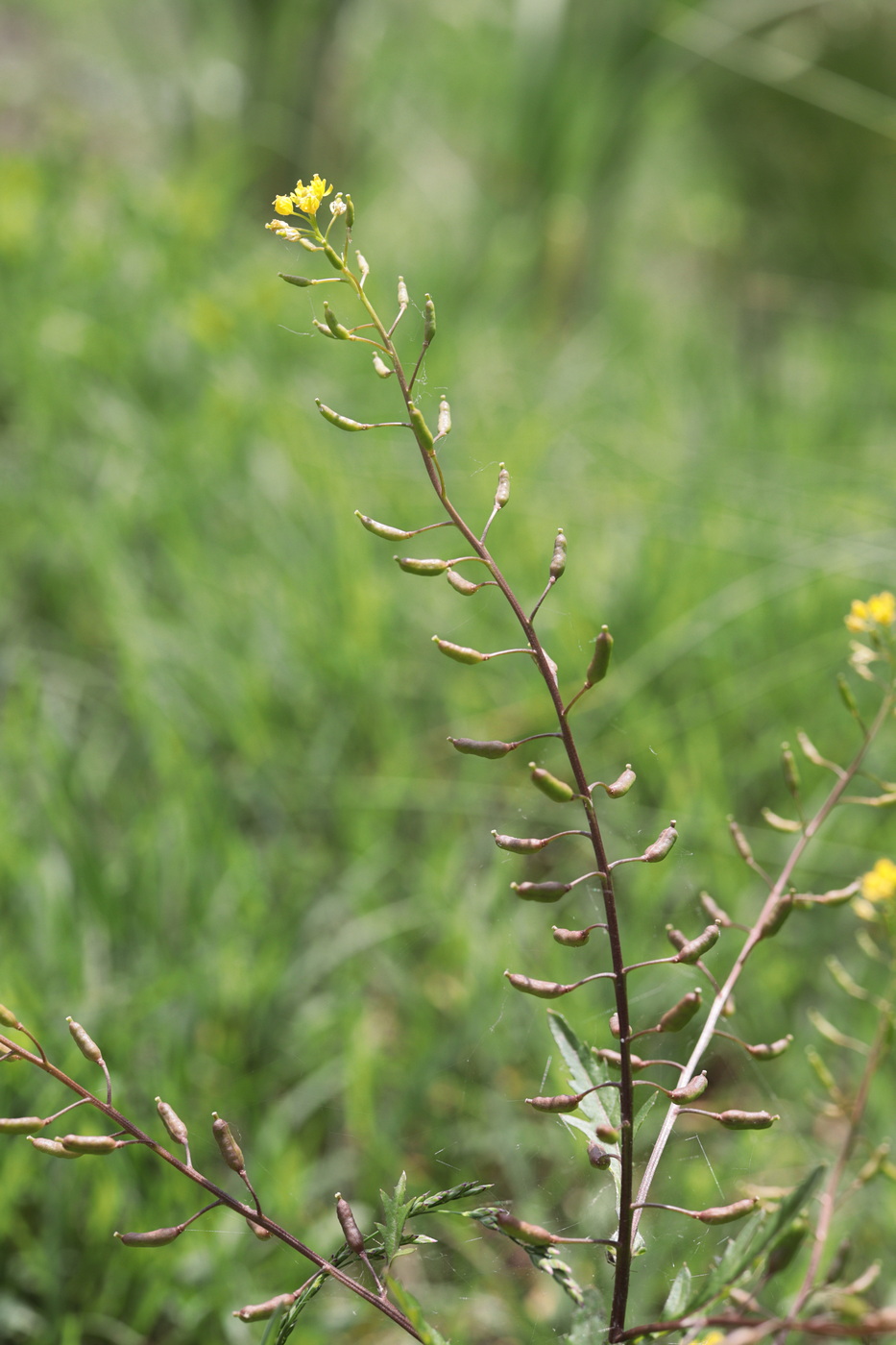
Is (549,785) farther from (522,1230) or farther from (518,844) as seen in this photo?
(522,1230)

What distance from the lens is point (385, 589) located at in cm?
195

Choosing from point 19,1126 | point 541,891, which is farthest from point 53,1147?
point 541,891

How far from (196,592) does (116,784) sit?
1.36 ft

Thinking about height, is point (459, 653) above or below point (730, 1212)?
above

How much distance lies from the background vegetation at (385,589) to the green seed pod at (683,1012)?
26cm

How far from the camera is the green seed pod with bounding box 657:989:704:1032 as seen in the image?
1.61ft

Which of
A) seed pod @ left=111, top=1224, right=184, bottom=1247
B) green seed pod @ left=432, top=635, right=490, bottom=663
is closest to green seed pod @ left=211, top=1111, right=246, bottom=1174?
seed pod @ left=111, top=1224, right=184, bottom=1247

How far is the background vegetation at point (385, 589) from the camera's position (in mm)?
1175

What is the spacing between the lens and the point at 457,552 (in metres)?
2.16

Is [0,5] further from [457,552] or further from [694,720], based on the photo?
[694,720]

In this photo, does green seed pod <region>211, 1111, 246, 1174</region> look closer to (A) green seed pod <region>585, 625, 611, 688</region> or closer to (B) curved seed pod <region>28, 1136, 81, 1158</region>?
(B) curved seed pod <region>28, 1136, 81, 1158</region>

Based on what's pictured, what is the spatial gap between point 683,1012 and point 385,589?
150cm

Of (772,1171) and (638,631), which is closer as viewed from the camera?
(772,1171)

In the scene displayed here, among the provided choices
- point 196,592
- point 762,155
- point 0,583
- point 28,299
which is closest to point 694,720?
point 196,592
